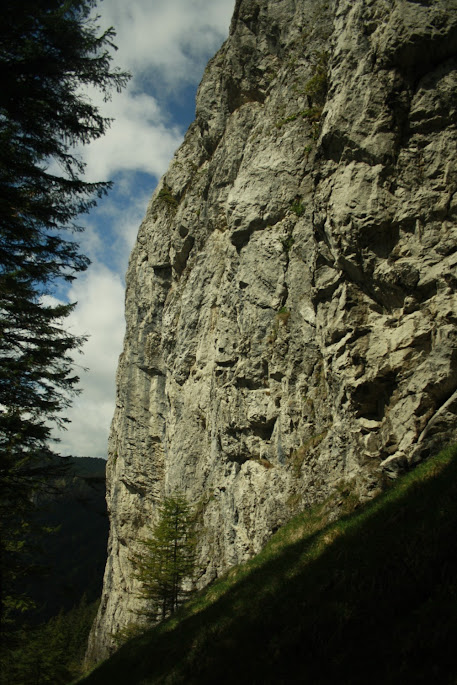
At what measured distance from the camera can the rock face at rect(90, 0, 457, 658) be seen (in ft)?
46.5

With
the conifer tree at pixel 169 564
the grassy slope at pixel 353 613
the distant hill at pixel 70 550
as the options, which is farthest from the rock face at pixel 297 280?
the distant hill at pixel 70 550

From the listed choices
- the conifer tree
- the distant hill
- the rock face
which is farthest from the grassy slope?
the conifer tree

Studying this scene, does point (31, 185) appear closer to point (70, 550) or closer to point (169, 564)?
point (169, 564)

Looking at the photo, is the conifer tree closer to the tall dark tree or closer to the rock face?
the rock face

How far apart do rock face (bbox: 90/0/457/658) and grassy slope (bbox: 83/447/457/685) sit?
4.03 meters

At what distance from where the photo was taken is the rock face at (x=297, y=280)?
46.5ft

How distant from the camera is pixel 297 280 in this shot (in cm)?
2255

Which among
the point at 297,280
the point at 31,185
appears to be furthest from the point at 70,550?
the point at 31,185

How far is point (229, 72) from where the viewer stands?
3272cm

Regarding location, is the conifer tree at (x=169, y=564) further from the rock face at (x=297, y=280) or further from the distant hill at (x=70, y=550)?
the distant hill at (x=70, y=550)

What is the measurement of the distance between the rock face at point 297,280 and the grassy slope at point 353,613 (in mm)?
4032

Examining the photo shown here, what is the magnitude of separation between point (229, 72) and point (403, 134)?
2310 centimetres

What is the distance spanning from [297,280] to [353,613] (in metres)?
18.5

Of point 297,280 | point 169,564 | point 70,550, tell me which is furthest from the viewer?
point 70,550
